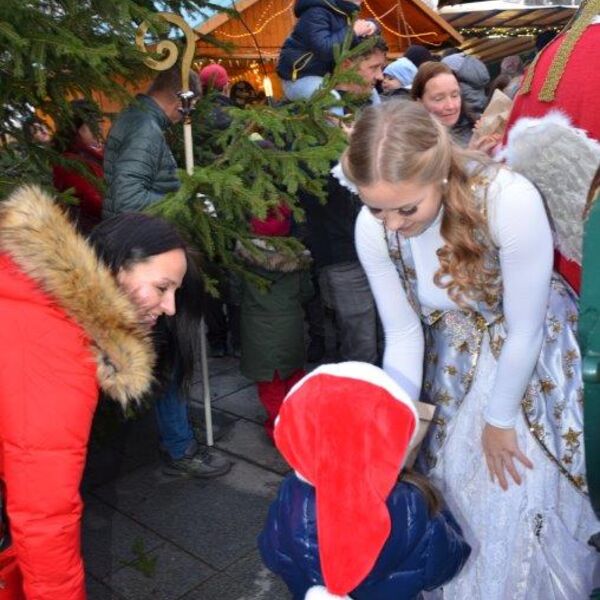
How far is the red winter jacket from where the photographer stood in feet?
5.00

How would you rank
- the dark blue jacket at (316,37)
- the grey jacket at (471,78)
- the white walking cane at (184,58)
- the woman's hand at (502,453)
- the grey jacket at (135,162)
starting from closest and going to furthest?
1. the woman's hand at (502,453)
2. the white walking cane at (184,58)
3. the grey jacket at (135,162)
4. the dark blue jacket at (316,37)
5. the grey jacket at (471,78)

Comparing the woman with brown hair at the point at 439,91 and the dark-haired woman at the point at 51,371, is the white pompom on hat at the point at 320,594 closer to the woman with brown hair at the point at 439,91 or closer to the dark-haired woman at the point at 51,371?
the dark-haired woman at the point at 51,371

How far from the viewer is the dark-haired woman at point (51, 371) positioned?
153cm

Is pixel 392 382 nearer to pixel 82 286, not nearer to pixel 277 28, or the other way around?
pixel 82 286

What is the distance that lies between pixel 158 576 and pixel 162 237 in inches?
62.7

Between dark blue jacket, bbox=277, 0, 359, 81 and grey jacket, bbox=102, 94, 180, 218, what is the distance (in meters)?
1.26

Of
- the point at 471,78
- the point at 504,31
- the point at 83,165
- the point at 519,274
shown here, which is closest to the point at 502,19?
the point at 504,31

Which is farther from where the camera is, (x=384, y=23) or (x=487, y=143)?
(x=384, y=23)

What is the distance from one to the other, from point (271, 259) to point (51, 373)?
2176 mm

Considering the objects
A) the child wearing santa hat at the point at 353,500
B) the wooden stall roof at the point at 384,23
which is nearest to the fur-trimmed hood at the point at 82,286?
the child wearing santa hat at the point at 353,500

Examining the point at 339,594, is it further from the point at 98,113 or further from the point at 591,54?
the point at 98,113

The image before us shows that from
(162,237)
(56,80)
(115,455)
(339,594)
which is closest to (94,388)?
(162,237)

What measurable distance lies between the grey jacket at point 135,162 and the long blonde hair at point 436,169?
152 cm

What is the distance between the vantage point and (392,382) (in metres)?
1.55
